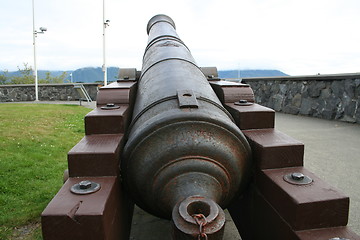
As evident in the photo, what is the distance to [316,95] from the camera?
22.6ft

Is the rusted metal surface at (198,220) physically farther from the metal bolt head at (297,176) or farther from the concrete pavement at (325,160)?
the concrete pavement at (325,160)

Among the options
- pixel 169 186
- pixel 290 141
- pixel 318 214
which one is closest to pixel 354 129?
pixel 290 141

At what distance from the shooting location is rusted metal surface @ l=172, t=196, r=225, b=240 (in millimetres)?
1146

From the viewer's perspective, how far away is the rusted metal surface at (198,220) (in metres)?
1.15

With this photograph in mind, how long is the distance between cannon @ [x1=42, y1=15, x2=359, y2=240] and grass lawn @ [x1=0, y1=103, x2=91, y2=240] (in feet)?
3.19

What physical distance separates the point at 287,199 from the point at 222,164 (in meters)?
0.33

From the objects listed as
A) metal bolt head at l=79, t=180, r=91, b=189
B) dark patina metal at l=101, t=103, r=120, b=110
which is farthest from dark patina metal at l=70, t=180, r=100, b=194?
dark patina metal at l=101, t=103, r=120, b=110

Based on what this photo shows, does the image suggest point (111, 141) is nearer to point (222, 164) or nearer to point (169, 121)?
point (169, 121)

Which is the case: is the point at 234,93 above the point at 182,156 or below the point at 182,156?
above

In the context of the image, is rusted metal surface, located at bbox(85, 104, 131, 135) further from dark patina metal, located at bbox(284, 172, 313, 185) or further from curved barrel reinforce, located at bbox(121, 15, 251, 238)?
dark patina metal, located at bbox(284, 172, 313, 185)

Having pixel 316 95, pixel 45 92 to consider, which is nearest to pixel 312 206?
pixel 316 95

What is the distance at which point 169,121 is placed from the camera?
60.1 inches

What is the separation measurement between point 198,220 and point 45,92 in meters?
14.8

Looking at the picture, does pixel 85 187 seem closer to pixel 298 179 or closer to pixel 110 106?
pixel 110 106
